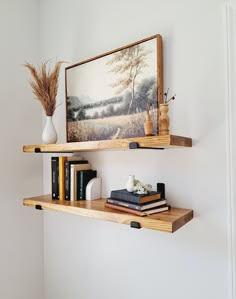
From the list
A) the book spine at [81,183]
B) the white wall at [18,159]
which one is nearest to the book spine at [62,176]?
the book spine at [81,183]

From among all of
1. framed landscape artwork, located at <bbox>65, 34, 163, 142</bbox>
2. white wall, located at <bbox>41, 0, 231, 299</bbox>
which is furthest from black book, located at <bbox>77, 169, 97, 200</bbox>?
framed landscape artwork, located at <bbox>65, 34, 163, 142</bbox>

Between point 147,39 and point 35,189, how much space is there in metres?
1.22

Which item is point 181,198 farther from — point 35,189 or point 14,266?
point 14,266

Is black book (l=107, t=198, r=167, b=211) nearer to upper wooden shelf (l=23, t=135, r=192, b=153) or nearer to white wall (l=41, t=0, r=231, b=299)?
white wall (l=41, t=0, r=231, b=299)

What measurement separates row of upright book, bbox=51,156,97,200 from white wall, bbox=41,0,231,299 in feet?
0.27

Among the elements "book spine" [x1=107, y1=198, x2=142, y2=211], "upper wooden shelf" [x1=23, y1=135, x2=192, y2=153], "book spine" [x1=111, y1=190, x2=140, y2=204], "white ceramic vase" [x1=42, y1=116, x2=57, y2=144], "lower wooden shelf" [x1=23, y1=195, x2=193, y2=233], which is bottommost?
"lower wooden shelf" [x1=23, y1=195, x2=193, y2=233]

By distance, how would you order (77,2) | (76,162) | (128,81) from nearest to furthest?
(128,81) < (76,162) < (77,2)

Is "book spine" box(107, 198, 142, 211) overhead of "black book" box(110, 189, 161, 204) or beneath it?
beneath

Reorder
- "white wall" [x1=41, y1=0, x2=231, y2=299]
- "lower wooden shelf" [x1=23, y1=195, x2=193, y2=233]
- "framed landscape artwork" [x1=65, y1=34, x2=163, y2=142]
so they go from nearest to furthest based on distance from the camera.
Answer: "lower wooden shelf" [x1=23, y1=195, x2=193, y2=233], "white wall" [x1=41, y1=0, x2=231, y2=299], "framed landscape artwork" [x1=65, y1=34, x2=163, y2=142]

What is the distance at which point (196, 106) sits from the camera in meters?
1.07

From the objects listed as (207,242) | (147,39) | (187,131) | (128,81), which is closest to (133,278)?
(207,242)

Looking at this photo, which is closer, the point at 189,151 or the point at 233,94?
the point at 233,94

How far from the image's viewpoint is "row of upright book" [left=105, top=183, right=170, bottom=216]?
0.99m

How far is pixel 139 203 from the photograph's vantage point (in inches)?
38.7
